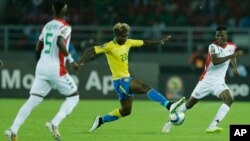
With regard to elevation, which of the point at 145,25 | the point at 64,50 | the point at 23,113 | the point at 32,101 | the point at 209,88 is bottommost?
the point at 145,25

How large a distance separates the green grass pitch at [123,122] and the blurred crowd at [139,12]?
18.1 ft

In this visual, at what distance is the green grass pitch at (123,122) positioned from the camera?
46.0 ft

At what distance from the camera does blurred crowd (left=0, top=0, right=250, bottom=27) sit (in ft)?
100

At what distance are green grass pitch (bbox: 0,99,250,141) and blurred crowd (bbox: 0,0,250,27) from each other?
550 cm

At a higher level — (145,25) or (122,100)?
(122,100)

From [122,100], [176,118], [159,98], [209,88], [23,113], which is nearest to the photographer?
[23,113]

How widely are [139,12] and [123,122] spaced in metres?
13.8

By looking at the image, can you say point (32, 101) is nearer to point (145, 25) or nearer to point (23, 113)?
point (23, 113)

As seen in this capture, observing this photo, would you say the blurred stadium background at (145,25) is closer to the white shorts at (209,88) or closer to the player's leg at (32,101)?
the white shorts at (209,88)

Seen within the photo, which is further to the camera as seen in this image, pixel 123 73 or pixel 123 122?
pixel 123 122

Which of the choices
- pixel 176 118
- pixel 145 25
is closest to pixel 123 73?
pixel 176 118

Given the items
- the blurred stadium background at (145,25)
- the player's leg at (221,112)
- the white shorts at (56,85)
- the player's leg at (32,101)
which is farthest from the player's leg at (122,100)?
the blurred stadium background at (145,25)

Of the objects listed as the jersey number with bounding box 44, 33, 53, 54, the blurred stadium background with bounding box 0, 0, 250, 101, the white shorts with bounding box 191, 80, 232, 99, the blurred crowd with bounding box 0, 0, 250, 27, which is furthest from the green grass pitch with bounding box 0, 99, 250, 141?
the blurred crowd with bounding box 0, 0, 250, 27

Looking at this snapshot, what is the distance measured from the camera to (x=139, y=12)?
31.0m
